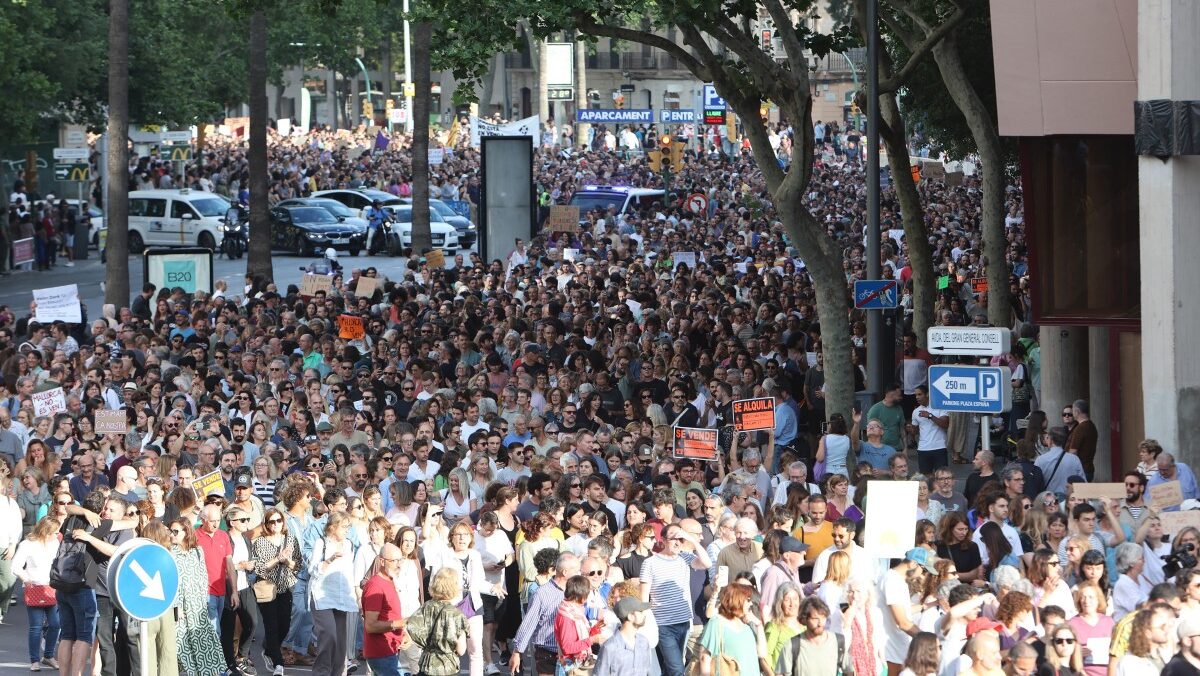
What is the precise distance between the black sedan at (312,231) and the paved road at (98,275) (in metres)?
0.30

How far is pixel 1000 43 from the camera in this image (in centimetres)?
1848

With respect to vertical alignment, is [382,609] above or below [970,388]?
below

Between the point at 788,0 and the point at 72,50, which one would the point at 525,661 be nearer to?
the point at 788,0

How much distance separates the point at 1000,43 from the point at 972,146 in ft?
57.5

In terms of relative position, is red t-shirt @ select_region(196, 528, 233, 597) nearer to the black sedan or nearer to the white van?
the white van

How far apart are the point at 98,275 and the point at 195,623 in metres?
33.1

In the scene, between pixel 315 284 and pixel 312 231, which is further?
pixel 312 231

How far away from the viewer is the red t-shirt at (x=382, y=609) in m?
12.6

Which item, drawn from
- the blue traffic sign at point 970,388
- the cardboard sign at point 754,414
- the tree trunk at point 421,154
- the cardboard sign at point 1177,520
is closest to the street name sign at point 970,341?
the blue traffic sign at point 970,388

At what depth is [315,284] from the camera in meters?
28.3

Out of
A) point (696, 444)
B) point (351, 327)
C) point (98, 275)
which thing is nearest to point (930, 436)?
point (696, 444)

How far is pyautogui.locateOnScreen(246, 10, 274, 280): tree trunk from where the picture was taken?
118 feet

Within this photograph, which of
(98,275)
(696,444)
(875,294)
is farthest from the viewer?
(98,275)

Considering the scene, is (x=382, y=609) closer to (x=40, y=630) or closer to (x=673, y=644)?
(x=673, y=644)
